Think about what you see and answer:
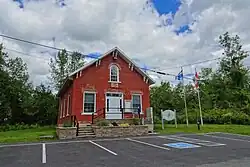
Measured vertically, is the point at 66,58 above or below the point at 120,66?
above

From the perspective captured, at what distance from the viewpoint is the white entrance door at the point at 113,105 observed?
A: 19.7m

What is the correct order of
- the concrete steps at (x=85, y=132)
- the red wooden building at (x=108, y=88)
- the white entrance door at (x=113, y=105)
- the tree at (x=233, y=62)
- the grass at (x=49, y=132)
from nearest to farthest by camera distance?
the grass at (x=49, y=132) < the concrete steps at (x=85, y=132) < the red wooden building at (x=108, y=88) < the white entrance door at (x=113, y=105) < the tree at (x=233, y=62)

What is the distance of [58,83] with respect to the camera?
31297 mm

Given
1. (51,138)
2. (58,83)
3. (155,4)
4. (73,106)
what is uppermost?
(155,4)

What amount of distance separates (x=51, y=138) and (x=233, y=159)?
10777mm

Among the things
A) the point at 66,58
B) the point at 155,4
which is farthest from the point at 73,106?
the point at 66,58

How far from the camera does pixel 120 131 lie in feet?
52.2

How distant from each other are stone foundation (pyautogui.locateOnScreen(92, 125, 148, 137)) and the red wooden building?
3.20 meters

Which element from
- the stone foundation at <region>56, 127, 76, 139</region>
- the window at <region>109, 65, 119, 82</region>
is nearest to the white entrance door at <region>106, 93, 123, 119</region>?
the window at <region>109, 65, 119, 82</region>

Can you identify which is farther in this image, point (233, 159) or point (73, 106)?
point (73, 106)

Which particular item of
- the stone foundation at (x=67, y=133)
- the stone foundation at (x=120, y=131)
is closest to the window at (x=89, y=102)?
the stone foundation at (x=120, y=131)

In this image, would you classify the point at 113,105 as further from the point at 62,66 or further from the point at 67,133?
the point at 62,66

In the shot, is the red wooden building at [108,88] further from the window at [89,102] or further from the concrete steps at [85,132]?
the concrete steps at [85,132]

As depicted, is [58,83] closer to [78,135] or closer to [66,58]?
[66,58]
